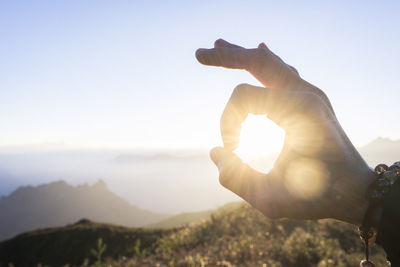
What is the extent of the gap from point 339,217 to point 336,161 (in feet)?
1.44

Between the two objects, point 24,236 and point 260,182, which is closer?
point 260,182

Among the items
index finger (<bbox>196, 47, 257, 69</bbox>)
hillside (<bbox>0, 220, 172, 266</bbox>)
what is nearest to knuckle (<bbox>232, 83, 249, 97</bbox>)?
index finger (<bbox>196, 47, 257, 69</bbox>)

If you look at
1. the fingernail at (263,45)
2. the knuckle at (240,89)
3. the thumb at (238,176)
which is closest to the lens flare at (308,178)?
the thumb at (238,176)

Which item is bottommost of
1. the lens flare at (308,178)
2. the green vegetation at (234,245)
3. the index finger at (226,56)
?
the green vegetation at (234,245)

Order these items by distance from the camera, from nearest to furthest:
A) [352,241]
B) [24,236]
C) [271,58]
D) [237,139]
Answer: [237,139] < [271,58] < [352,241] < [24,236]

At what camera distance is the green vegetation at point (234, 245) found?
6291 millimetres

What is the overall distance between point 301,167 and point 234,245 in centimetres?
597

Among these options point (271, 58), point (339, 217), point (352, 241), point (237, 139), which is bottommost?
point (352, 241)

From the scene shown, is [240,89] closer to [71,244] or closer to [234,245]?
[234,245]

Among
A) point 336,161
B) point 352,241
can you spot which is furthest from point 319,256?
point 336,161

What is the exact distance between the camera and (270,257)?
20.9 ft

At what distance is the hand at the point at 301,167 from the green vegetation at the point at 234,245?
179 inches

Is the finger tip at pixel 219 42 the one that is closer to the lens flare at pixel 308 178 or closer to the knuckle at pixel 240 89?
the knuckle at pixel 240 89

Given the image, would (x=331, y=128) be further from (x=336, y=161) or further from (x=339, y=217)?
(x=339, y=217)
